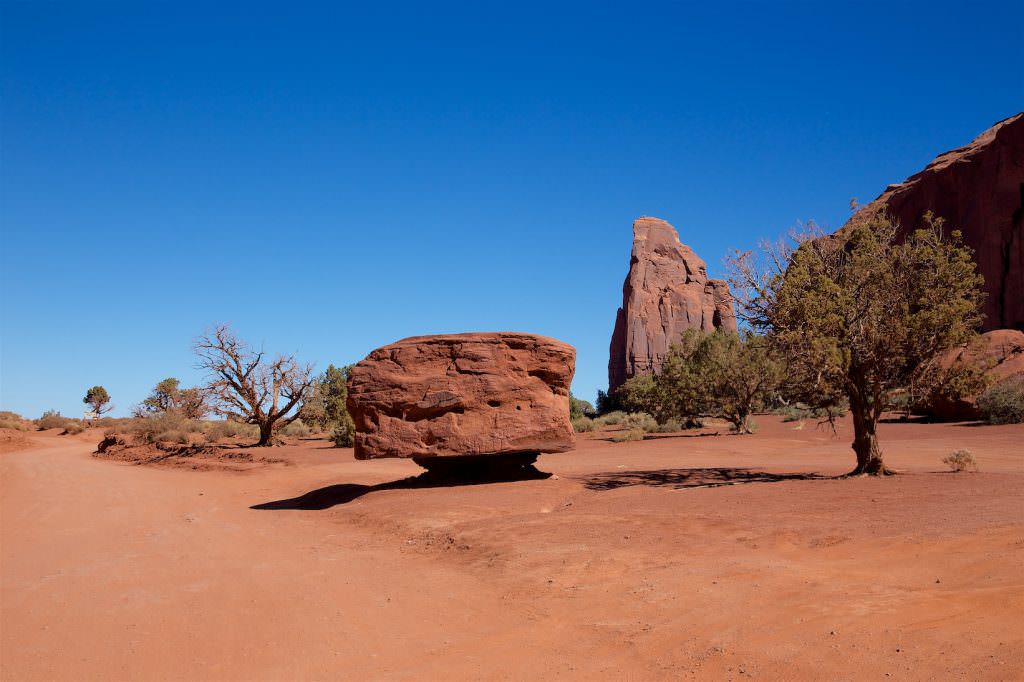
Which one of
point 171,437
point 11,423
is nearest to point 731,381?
point 171,437

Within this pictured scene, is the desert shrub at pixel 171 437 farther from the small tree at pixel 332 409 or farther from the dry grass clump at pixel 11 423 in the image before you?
the dry grass clump at pixel 11 423

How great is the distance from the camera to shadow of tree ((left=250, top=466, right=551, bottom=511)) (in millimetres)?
15258

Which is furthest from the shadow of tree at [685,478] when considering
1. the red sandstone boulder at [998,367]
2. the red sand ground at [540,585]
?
the red sandstone boulder at [998,367]

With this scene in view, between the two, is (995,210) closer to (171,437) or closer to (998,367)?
(998,367)

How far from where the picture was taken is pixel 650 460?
22.7 m

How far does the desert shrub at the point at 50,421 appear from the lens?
48.1 meters

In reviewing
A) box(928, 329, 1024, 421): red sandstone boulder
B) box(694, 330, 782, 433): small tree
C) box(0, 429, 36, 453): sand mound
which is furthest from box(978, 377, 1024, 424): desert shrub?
box(0, 429, 36, 453): sand mound

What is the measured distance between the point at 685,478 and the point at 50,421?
1943 inches

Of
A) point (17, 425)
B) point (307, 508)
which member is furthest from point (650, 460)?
point (17, 425)

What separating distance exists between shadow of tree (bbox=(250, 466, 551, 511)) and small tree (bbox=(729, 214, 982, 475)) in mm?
6353

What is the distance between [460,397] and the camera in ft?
47.4

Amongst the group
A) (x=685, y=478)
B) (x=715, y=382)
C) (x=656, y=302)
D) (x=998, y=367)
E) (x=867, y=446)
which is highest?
(x=656, y=302)

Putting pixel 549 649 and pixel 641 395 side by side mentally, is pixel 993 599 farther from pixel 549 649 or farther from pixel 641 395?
pixel 641 395

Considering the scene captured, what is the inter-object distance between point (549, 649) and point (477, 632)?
0.81 meters
